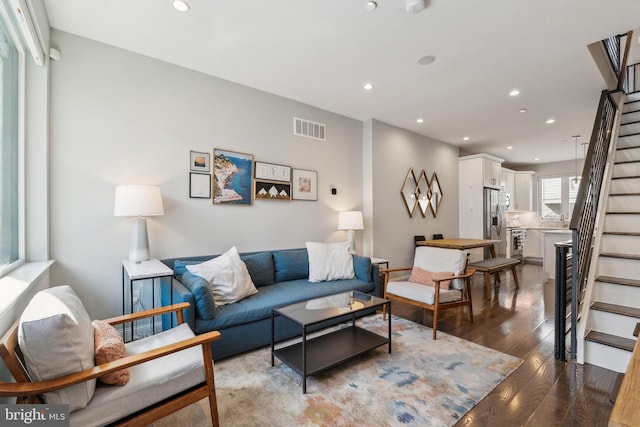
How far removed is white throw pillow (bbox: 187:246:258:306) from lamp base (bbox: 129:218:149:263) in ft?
1.35

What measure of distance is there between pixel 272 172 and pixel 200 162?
2.99ft

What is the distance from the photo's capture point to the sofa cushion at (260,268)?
3285 millimetres

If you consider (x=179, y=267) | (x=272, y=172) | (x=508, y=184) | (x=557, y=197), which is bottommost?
(x=179, y=267)

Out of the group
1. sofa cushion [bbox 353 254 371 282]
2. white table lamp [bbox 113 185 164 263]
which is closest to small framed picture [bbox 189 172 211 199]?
white table lamp [bbox 113 185 164 263]

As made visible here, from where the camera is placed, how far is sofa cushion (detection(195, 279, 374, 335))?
241cm

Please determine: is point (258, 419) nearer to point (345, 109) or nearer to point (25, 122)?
point (25, 122)

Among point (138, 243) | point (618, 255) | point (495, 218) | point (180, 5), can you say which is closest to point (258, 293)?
point (138, 243)

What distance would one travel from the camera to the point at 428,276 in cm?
341

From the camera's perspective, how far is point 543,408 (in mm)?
1825

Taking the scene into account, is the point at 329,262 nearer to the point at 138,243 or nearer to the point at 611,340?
the point at 138,243

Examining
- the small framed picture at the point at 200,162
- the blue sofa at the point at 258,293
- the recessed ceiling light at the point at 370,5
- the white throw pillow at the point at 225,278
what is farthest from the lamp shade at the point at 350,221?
the recessed ceiling light at the point at 370,5

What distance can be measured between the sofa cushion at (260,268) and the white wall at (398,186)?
2.07 metres

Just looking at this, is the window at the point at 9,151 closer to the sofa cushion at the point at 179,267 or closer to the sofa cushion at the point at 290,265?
the sofa cushion at the point at 179,267

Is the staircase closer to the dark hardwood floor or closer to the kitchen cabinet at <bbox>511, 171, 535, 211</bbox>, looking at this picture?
the dark hardwood floor
